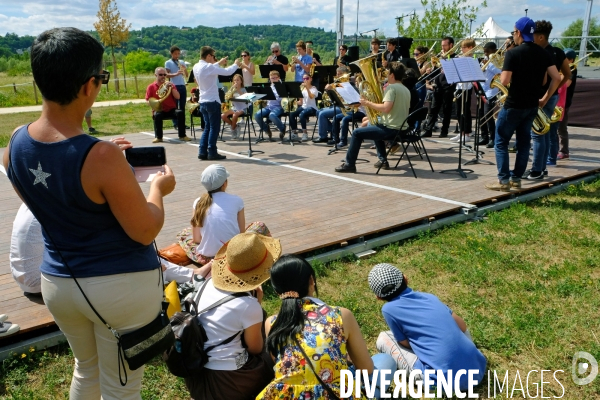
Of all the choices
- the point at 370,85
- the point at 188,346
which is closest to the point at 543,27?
the point at 370,85

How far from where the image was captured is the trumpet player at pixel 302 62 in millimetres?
11984

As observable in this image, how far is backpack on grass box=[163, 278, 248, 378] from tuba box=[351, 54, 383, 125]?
5412mm

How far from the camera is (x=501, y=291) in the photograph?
4.08 meters

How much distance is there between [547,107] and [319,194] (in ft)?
11.6

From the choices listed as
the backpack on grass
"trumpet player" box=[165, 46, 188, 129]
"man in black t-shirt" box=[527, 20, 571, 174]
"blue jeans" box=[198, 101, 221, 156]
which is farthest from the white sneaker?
"trumpet player" box=[165, 46, 188, 129]

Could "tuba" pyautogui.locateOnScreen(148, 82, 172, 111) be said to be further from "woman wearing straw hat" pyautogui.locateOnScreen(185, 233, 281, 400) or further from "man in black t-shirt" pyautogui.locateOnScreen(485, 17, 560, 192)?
"woman wearing straw hat" pyautogui.locateOnScreen(185, 233, 281, 400)

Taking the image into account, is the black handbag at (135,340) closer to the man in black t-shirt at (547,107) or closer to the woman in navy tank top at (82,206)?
the woman in navy tank top at (82,206)

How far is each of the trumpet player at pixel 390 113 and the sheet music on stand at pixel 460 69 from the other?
592 mm

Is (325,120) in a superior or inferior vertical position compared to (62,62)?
inferior

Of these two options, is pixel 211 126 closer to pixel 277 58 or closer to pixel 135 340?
pixel 277 58

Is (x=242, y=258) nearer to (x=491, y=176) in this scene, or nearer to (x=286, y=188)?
(x=286, y=188)

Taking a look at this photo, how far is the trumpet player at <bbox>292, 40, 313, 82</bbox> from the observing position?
39.3ft

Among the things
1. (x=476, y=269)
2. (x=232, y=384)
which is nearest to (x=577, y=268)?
(x=476, y=269)

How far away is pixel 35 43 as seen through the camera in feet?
5.62
